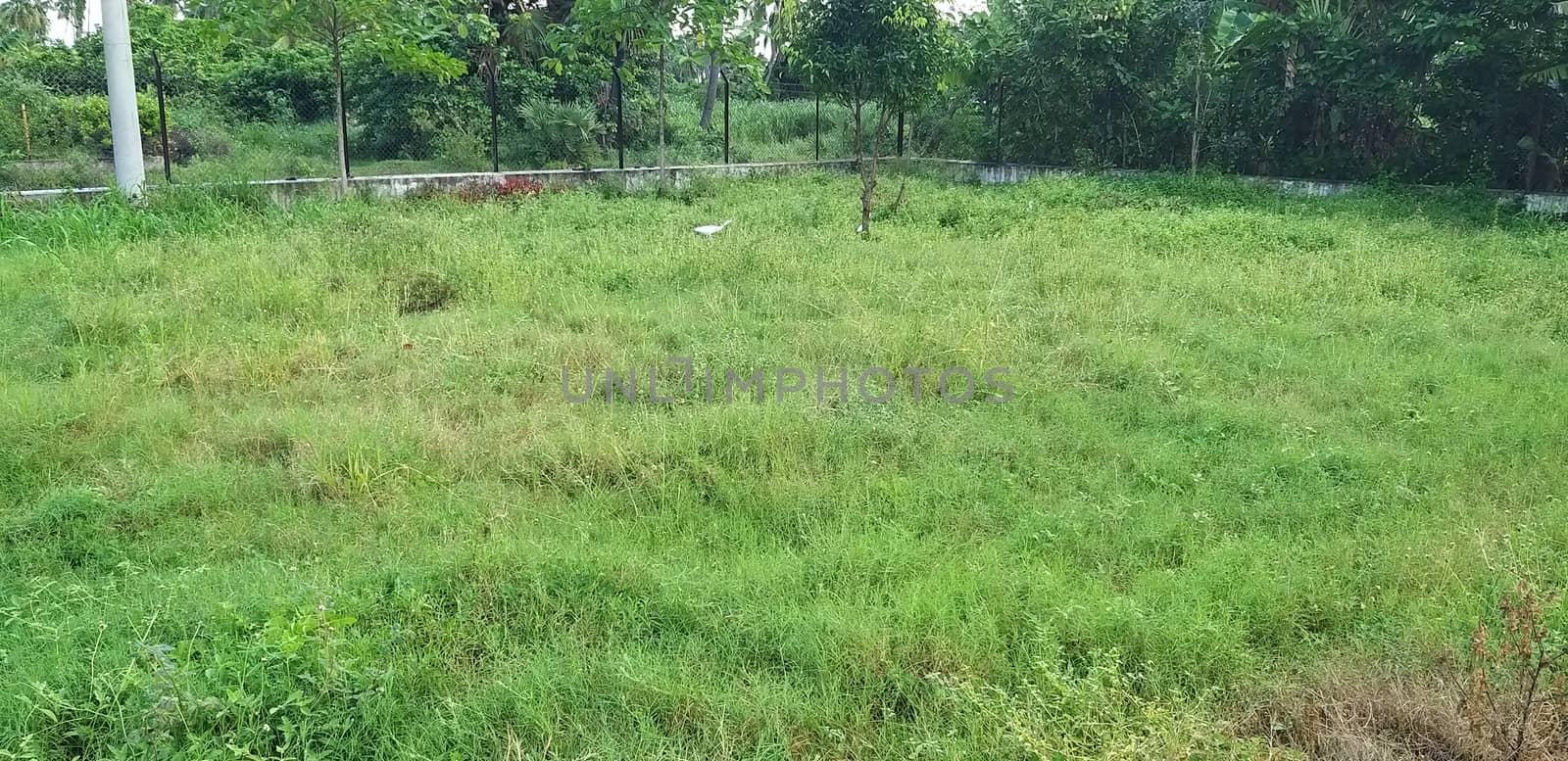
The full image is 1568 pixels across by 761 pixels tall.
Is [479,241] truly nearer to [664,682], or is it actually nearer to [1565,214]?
[664,682]

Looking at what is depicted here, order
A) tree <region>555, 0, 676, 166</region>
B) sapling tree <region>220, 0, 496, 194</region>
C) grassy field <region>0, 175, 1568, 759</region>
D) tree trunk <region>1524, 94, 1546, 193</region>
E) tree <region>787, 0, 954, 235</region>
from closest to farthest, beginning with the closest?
grassy field <region>0, 175, 1568, 759</region> < tree <region>787, 0, 954, 235</region> < sapling tree <region>220, 0, 496, 194</region> < tree trunk <region>1524, 94, 1546, 193</region> < tree <region>555, 0, 676, 166</region>

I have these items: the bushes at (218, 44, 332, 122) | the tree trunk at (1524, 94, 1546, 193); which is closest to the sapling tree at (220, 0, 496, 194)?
the bushes at (218, 44, 332, 122)

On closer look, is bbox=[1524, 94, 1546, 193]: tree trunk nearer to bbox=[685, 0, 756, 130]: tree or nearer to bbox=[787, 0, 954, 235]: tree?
bbox=[787, 0, 954, 235]: tree

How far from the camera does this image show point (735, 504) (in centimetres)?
407

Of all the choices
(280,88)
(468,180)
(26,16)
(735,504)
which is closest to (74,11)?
(26,16)

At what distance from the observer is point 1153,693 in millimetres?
2893

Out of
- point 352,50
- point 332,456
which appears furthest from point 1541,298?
point 352,50

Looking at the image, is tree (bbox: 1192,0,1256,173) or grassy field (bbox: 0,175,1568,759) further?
tree (bbox: 1192,0,1256,173)

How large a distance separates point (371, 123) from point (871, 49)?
8.95 metres

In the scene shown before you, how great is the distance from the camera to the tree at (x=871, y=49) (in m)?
10.3

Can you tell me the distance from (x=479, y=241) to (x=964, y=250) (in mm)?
4206

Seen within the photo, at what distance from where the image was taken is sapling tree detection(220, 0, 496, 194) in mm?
11094

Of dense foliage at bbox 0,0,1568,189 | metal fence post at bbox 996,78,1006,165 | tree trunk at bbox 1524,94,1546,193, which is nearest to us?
dense foliage at bbox 0,0,1568,189

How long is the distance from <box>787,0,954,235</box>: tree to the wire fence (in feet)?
5.31
